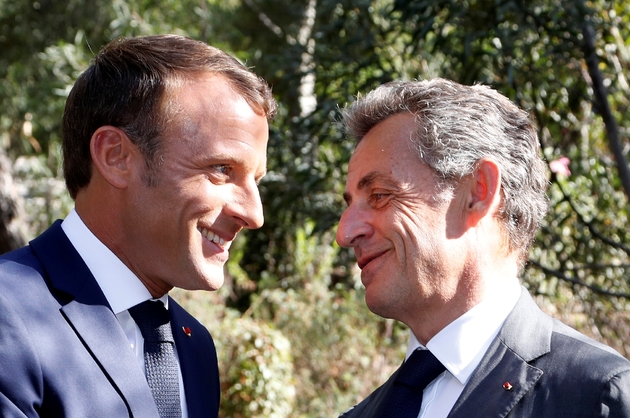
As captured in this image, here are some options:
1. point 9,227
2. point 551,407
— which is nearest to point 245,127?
point 551,407

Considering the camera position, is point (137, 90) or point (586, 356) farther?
point (137, 90)

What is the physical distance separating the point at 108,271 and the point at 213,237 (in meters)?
0.33

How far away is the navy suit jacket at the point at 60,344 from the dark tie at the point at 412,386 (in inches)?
29.5

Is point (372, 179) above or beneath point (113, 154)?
beneath

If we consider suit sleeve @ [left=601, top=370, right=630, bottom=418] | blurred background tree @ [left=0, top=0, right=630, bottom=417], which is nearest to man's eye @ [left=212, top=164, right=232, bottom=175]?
suit sleeve @ [left=601, top=370, right=630, bottom=418]

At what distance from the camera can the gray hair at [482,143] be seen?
2.31m

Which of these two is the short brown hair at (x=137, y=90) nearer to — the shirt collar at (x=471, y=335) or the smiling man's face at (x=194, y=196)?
the smiling man's face at (x=194, y=196)

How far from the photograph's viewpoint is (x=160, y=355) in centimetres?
219

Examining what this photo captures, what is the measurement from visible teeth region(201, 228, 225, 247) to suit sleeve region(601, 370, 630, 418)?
1167mm

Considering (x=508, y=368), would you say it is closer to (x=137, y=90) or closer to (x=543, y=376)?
(x=543, y=376)

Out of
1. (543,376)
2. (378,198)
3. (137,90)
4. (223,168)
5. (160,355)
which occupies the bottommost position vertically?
(543,376)

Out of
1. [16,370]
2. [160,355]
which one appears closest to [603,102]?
[160,355]

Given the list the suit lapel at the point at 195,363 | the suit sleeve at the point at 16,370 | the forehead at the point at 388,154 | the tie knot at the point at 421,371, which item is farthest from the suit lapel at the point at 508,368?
the suit sleeve at the point at 16,370

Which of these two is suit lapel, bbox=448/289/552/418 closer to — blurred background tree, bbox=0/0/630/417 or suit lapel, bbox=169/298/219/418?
suit lapel, bbox=169/298/219/418
